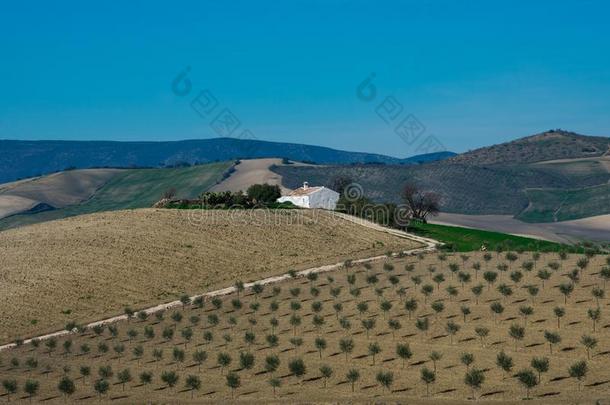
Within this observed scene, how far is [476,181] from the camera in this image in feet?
598

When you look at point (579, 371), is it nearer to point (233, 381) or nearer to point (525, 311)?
point (525, 311)

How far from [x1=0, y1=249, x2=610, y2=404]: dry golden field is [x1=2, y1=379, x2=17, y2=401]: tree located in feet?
0.83

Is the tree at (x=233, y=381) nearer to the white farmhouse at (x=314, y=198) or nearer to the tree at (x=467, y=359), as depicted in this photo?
the tree at (x=467, y=359)

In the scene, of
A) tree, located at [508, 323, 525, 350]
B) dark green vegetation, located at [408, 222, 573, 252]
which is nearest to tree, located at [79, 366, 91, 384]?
tree, located at [508, 323, 525, 350]

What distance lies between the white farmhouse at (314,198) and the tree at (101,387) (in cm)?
6885

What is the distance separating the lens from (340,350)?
42.8m

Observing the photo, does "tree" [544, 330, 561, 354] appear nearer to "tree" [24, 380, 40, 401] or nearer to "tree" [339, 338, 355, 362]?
"tree" [339, 338, 355, 362]

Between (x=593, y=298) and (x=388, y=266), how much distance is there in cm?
1843

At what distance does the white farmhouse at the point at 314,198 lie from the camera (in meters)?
107

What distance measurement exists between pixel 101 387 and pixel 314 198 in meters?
71.4

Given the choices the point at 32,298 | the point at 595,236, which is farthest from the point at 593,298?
the point at 595,236

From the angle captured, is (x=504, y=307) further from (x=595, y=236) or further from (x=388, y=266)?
(x=595, y=236)

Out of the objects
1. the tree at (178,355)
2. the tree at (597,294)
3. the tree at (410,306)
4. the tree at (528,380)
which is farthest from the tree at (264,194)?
the tree at (528,380)

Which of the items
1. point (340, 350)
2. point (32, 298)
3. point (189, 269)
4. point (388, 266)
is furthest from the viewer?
point (189, 269)
